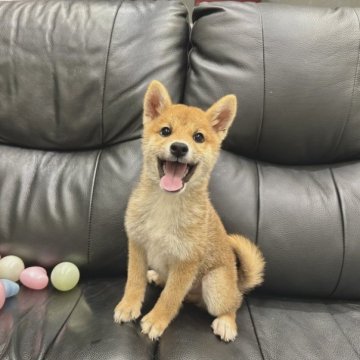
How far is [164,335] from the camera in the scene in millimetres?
1058

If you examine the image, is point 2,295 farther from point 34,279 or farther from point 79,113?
point 79,113

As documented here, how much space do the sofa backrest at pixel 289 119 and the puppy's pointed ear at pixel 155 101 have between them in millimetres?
294

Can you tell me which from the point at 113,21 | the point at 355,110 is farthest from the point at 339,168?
the point at 113,21

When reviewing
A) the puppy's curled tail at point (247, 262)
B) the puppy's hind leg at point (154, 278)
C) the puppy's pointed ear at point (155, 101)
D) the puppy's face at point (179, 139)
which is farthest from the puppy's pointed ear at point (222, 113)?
the puppy's hind leg at point (154, 278)

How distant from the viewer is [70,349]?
0.96 meters

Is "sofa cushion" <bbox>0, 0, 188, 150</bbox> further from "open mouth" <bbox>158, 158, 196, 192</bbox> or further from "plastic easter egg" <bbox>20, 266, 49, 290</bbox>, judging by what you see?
"plastic easter egg" <bbox>20, 266, 49, 290</bbox>

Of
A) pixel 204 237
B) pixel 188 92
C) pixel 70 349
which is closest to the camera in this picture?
pixel 70 349

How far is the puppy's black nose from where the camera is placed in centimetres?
96

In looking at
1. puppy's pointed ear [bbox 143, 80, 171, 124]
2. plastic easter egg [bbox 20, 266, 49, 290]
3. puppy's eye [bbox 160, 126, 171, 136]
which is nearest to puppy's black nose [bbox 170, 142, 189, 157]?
puppy's eye [bbox 160, 126, 171, 136]

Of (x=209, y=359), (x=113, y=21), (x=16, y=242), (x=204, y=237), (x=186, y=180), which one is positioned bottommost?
(x=16, y=242)

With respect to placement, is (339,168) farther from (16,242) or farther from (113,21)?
(16,242)

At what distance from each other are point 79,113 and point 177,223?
0.62 metres

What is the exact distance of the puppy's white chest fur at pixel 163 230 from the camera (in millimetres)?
1060

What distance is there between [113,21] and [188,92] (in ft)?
1.32
